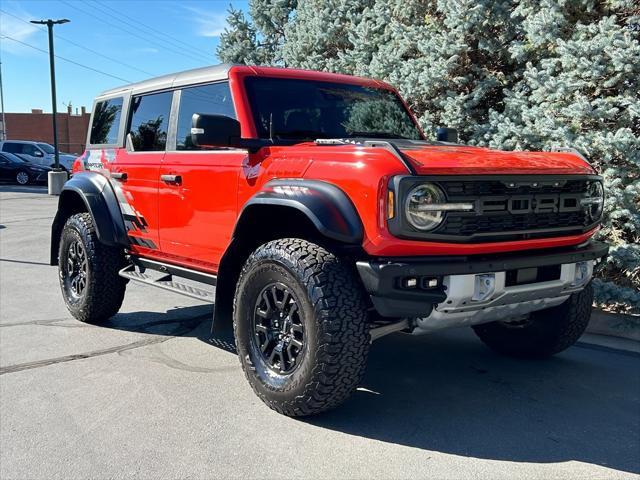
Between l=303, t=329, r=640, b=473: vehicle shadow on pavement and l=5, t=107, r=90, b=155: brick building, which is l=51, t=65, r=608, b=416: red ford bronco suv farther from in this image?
l=5, t=107, r=90, b=155: brick building

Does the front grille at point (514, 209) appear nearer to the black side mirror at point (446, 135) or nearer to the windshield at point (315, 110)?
the windshield at point (315, 110)

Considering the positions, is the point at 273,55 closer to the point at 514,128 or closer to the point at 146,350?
the point at 514,128

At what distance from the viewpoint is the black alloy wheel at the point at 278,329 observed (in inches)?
139

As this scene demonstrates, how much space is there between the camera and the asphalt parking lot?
305 cm

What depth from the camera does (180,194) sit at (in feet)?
14.9

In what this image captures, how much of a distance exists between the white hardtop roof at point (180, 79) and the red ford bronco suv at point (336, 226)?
0.02 meters

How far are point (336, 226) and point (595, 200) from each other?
169cm

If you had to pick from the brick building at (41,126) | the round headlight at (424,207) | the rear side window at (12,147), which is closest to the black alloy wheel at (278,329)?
the round headlight at (424,207)

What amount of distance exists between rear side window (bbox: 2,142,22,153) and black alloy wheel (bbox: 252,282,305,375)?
26.2m

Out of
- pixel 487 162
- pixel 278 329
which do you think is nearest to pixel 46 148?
pixel 278 329

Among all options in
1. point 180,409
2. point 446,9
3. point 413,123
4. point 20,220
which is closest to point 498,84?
point 446,9

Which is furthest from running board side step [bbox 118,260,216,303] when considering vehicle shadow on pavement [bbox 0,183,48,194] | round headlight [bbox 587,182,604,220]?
vehicle shadow on pavement [bbox 0,183,48,194]

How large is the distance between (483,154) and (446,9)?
168 inches

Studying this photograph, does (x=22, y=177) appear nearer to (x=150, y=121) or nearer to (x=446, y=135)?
(x=150, y=121)
